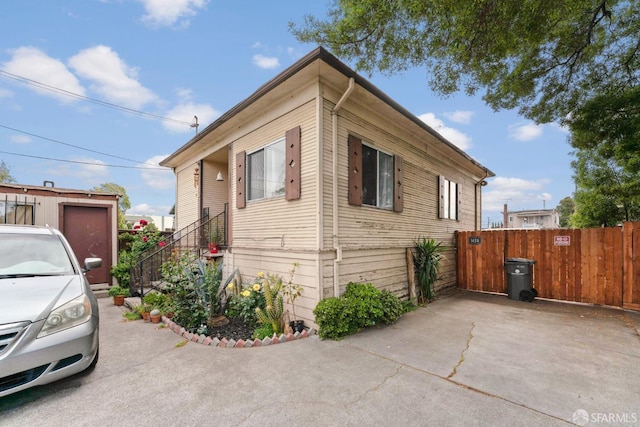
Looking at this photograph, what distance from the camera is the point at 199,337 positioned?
4.08m

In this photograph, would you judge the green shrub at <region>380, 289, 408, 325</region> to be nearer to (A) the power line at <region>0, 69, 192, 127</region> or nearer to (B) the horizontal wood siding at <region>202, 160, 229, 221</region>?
(B) the horizontal wood siding at <region>202, 160, 229, 221</region>

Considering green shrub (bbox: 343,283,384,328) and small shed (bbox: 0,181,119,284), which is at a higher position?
small shed (bbox: 0,181,119,284)

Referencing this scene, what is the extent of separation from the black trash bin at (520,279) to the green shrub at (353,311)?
3779 millimetres

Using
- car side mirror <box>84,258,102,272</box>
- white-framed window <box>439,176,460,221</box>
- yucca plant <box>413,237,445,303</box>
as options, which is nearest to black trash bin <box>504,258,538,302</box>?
yucca plant <box>413,237,445,303</box>

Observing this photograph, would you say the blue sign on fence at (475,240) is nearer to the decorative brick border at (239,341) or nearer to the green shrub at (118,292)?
the decorative brick border at (239,341)

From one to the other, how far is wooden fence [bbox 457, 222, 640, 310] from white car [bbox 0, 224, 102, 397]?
335 inches

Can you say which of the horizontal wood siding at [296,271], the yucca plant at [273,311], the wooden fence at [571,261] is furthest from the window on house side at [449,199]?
the yucca plant at [273,311]

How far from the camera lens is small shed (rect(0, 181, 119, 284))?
23.0 ft

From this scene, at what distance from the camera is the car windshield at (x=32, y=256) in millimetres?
3057

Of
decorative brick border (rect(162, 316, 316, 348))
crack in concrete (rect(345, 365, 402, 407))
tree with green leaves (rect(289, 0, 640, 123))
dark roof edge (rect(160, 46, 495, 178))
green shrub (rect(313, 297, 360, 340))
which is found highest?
tree with green leaves (rect(289, 0, 640, 123))

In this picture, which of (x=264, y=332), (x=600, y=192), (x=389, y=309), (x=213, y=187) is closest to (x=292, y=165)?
(x=264, y=332)

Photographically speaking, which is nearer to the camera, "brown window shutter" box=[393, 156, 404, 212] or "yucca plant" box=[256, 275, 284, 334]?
"yucca plant" box=[256, 275, 284, 334]

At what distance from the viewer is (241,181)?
6.29 metres

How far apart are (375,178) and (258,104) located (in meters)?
2.79
